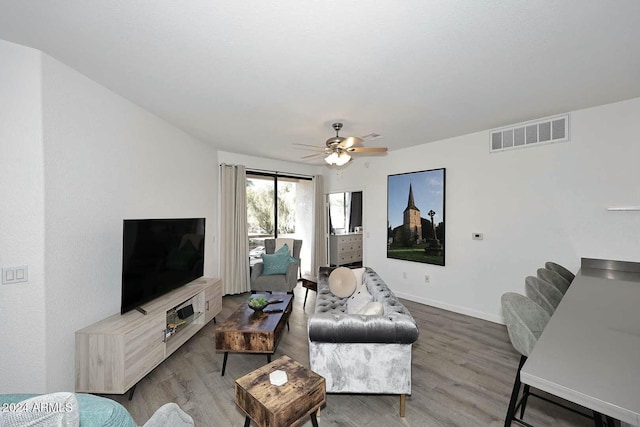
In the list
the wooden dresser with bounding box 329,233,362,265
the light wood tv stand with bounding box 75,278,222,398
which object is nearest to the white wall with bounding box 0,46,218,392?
the light wood tv stand with bounding box 75,278,222,398

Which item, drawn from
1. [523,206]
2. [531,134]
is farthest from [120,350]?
[531,134]

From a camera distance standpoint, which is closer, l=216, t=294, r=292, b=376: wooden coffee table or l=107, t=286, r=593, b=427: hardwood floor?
l=107, t=286, r=593, b=427: hardwood floor

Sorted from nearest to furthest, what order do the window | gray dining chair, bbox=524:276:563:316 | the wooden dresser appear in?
gray dining chair, bbox=524:276:563:316, the window, the wooden dresser

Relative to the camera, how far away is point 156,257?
2.68 meters

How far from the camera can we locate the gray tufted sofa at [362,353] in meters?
1.90

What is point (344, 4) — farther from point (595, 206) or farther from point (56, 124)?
point (595, 206)

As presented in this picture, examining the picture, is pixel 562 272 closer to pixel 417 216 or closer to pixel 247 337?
pixel 417 216

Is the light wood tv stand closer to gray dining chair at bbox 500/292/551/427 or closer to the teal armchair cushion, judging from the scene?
the teal armchair cushion

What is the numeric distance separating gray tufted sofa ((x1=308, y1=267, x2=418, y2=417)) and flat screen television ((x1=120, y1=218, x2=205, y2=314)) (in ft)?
5.61

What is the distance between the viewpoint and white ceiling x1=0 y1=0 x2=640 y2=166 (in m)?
1.53

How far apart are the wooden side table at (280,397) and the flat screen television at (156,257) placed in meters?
1.51

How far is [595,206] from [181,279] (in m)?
4.79

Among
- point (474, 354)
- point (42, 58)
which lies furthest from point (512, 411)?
point (42, 58)

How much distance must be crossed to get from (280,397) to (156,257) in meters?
1.97
